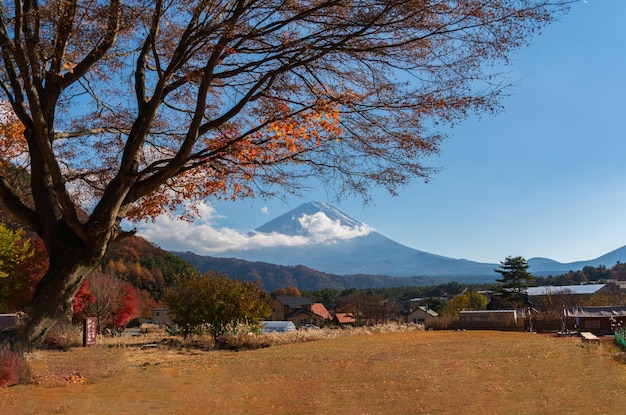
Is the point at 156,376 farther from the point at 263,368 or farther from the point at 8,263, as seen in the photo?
the point at 8,263

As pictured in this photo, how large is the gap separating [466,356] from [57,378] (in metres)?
8.88

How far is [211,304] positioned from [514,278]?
125ft

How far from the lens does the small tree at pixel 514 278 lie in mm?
52531

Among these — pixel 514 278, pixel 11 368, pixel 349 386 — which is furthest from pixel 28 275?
pixel 514 278

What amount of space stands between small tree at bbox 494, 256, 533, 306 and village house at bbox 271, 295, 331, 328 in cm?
2600

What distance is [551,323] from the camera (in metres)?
25.4

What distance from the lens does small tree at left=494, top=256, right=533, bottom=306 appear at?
52.5m

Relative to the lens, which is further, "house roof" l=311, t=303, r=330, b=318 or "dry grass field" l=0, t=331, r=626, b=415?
"house roof" l=311, t=303, r=330, b=318

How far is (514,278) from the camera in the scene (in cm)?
5312

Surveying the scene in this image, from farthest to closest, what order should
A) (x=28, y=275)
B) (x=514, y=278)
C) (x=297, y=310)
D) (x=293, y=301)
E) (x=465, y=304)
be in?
(x=293, y=301)
(x=297, y=310)
(x=465, y=304)
(x=514, y=278)
(x=28, y=275)

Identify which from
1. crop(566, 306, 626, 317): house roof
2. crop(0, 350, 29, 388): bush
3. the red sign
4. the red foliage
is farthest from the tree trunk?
the red foliage

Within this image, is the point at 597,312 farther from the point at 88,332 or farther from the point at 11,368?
the point at 11,368

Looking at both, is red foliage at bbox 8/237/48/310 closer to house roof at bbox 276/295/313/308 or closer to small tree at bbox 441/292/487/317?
small tree at bbox 441/292/487/317

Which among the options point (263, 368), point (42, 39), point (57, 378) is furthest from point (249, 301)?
point (42, 39)
